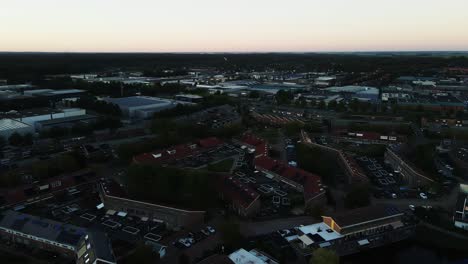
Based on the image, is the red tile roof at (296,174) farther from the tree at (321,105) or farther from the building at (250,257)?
the tree at (321,105)

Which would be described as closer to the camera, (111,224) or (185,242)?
(185,242)

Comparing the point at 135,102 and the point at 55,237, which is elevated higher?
the point at 135,102

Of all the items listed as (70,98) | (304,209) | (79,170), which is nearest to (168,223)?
(304,209)

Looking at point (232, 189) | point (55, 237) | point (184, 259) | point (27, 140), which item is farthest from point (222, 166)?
point (27, 140)

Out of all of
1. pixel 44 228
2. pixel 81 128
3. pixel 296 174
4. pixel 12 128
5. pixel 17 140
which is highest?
pixel 12 128

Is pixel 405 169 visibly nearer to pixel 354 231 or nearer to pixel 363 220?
pixel 363 220

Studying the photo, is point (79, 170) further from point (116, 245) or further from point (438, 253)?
point (438, 253)
